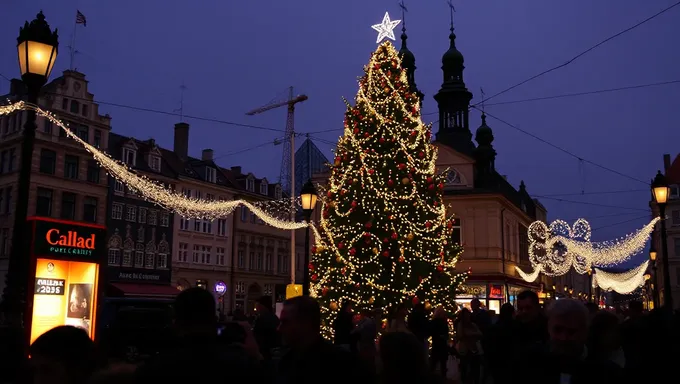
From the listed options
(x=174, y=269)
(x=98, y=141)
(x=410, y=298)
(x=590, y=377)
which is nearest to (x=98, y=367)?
(x=590, y=377)

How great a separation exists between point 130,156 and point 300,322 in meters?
53.0

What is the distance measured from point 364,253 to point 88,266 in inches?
362

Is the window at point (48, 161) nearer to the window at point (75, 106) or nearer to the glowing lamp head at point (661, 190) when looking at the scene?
the window at point (75, 106)

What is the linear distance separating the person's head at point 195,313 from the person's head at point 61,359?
0.52 meters

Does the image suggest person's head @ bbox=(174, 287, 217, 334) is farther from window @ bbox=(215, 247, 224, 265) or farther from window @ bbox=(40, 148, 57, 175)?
window @ bbox=(215, 247, 224, 265)

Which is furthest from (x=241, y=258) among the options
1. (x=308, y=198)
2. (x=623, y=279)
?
(x=308, y=198)

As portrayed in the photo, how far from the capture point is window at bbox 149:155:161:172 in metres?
56.1

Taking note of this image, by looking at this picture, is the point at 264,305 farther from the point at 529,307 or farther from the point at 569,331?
the point at 569,331

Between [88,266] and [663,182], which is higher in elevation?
[663,182]

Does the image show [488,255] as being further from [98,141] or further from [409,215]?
[98,141]

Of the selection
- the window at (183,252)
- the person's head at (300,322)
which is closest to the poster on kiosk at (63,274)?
the person's head at (300,322)

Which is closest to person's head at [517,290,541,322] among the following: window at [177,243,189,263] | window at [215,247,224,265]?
window at [177,243,189,263]

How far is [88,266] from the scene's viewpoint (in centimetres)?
1466

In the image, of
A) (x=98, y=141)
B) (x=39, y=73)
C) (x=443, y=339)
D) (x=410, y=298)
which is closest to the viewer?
(x=39, y=73)
